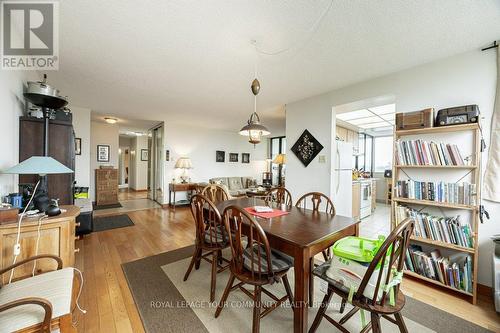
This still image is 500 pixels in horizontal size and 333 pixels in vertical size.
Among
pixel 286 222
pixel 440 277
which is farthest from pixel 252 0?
A: pixel 440 277

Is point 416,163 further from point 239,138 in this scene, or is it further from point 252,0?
point 239,138

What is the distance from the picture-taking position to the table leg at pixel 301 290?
1.28 meters

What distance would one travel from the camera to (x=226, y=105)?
407 centimetres

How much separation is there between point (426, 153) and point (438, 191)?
43cm

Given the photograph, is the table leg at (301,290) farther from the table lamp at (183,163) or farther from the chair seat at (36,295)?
the table lamp at (183,163)

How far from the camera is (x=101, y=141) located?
6.18m

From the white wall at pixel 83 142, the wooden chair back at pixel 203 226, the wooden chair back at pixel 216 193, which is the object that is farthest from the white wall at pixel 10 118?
the white wall at pixel 83 142

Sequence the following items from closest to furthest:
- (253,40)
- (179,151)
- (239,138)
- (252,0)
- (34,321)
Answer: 1. (34,321)
2. (252,0)
3. (253,40)
4. (179,151)
5. (239,138)

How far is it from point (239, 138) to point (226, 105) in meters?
3.44

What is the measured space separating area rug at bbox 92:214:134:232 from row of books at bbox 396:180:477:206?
15.6ft

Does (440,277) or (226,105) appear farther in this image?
(226,105)

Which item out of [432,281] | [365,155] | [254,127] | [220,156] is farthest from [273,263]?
[365,155]

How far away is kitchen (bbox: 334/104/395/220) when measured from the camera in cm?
377

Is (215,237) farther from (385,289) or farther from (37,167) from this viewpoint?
(37,167)
